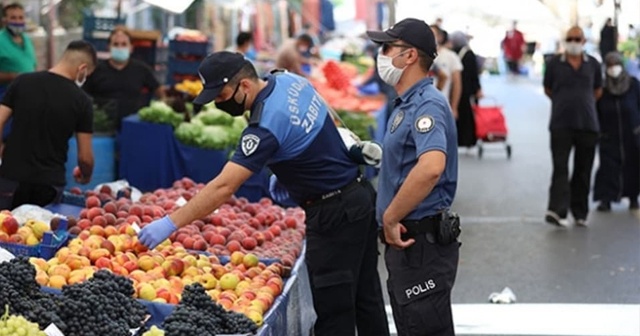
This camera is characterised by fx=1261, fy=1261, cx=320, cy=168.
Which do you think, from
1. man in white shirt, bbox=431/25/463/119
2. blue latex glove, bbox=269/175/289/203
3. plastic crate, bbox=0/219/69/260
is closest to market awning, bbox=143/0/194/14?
man in white shirt, bbox=431/25/463/119

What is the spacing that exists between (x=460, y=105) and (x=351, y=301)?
9667mm

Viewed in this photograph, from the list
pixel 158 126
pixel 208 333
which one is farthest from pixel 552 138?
pixel 208 333

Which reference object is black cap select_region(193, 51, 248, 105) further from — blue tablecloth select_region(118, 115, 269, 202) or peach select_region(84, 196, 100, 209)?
blue tablecloth select_region(118, 115, 269, 202)

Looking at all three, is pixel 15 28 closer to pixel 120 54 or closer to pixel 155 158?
pixel 120 54

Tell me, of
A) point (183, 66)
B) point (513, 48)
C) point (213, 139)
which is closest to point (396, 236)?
point (213, 139)

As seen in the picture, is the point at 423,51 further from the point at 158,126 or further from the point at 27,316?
the point at 158,126

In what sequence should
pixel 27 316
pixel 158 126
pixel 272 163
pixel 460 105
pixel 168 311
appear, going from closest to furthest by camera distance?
1. pixel 27 316
2. pixel 168 311
3. pixel 272 163
4. pixel 158 126
5. pixel 460 105

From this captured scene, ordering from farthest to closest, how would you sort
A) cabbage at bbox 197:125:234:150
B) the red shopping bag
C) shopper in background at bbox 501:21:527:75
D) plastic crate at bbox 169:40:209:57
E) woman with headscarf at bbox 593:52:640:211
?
shopper in background at bbox 501:21:527:75
the red shopping bag
plastic crate at bbox 169:40:209:57
woman with headscarf at bbox 593:52:640:211
cabbage at bbox 197:125:234:150

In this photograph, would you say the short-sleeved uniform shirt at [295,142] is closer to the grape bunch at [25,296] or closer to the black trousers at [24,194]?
the grape bunch at [25,296]

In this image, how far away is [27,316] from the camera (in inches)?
210

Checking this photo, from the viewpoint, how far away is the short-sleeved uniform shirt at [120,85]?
13570mm

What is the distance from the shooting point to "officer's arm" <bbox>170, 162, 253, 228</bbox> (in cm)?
623

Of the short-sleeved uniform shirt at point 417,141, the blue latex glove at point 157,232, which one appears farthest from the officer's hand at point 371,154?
the blue latex glove at point 157,232

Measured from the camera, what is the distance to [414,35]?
6191 mm
